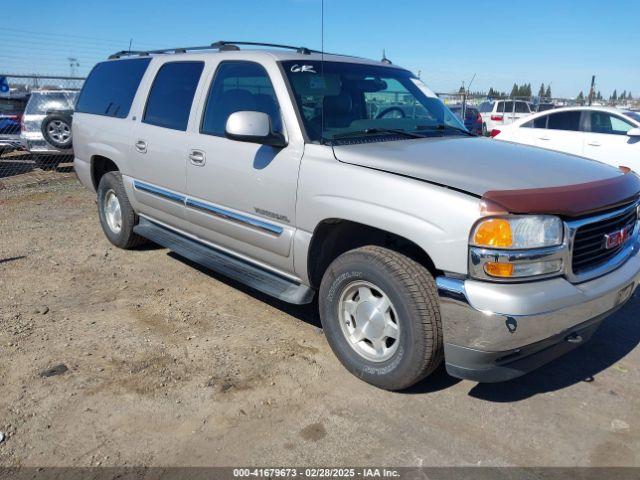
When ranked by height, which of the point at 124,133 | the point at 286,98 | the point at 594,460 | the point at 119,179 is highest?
the point at 286,98

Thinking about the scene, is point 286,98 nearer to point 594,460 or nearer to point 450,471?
point 450,471

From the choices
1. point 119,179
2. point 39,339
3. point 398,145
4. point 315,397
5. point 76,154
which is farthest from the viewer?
point 76,154

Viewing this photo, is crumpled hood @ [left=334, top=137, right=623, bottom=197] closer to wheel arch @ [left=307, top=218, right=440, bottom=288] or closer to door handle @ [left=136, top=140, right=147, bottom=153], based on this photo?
wheel arch @ [left=307, top=218, right=440, bottom=288]

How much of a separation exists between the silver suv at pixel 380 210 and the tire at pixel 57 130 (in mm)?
6474

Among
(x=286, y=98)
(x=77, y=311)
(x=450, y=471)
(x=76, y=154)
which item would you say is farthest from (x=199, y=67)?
(x=450, y=471)

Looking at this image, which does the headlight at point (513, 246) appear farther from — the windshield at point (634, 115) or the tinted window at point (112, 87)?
the windshield at point (634, 115)

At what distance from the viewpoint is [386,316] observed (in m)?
3.16

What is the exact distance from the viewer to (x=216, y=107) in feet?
13.9

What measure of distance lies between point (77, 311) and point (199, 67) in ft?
7.20

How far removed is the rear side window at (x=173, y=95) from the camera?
4.49 m

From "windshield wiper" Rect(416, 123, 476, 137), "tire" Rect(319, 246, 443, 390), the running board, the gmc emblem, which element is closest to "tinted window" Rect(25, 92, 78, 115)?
the running board

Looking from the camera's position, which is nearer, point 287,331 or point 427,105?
point 287,331

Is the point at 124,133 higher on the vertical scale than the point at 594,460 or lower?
higher

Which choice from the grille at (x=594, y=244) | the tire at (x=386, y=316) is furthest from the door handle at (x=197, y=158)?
the grille at (x=594, y=244)
